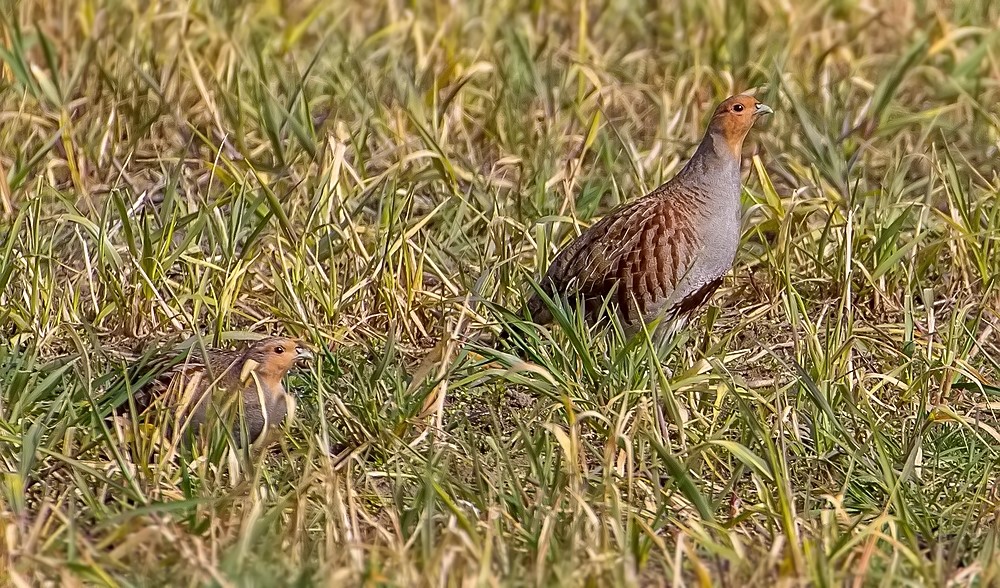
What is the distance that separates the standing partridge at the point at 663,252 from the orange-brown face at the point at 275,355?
790 millimetres

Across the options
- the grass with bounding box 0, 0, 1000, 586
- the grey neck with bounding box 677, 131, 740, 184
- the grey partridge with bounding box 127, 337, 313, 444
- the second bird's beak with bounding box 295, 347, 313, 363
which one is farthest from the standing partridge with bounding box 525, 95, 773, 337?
the grey partridge with bounding box 127, 337, 313, 444

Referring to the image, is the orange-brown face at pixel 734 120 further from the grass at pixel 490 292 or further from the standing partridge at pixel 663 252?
the grass at pixel 490 292

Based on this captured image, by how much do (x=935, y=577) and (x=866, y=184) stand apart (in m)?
2.93

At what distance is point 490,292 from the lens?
4898 millimetres

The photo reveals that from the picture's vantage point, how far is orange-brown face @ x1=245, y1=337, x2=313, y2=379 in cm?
423

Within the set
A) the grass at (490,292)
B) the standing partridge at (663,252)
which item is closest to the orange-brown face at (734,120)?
the standing partridge at (663,252)

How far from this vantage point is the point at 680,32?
7.40 metres

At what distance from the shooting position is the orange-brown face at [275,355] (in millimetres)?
4227

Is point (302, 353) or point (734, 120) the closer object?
point (302, 353)

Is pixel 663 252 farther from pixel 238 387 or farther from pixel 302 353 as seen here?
pixel 238 387

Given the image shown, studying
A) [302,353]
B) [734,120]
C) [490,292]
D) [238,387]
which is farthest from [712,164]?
[238,387]

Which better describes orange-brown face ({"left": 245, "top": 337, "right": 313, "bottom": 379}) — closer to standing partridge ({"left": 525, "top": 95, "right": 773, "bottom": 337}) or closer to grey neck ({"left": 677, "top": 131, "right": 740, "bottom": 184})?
standing partridge ({"left": 525, "top": 95, "right": 773, "bottom": 337})

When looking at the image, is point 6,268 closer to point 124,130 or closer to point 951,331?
point 124,130

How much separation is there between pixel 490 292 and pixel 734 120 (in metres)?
0.91
